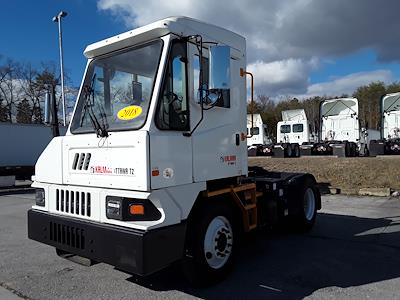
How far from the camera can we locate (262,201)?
602cm

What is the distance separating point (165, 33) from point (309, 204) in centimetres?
477

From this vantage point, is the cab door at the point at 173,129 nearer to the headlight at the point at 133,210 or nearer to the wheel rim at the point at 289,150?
the headlight at the point at 133,210

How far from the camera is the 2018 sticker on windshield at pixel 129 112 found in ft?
13.7

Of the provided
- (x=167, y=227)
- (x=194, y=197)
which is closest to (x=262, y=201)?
(x=194, y=197)

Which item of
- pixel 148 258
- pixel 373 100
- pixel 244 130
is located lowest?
pixel 148 258

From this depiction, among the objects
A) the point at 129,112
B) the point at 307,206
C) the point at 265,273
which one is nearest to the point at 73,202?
the point at 129,112

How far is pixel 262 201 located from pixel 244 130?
1310 mm

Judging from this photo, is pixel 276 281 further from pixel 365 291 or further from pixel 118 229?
pixel 118 229

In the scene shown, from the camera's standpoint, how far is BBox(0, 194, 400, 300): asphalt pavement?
14.2 feet

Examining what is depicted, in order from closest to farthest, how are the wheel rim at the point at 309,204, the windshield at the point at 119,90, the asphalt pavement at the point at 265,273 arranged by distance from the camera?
the windshield at the point at 119,90 → the asphalt pavement at the point at 265,273 → the wheel rim at the point at 309,204

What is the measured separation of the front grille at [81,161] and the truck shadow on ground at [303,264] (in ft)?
5.11

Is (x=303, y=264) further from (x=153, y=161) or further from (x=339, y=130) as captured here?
(x=339, y=130)

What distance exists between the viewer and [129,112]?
4.25 meters

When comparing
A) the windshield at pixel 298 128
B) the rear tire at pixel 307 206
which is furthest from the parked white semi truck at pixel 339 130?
the rear tire at pixel 307 206
